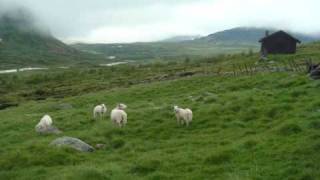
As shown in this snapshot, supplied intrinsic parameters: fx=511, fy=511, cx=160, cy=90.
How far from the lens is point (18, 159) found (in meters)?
23.3

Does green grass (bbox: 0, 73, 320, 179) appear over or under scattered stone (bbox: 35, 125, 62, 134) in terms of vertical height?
over

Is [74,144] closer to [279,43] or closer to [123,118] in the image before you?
[123,118]

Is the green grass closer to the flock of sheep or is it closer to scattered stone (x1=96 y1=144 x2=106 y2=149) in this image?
scattered stone (x1=96 y1=144 x2=106 y2=149)

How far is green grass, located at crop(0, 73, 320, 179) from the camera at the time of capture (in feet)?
64.7

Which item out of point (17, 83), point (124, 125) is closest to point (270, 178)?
point (124, 125)

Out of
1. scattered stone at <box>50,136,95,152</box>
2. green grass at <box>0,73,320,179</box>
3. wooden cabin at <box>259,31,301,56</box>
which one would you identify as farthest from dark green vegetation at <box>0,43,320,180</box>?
wooden cabin at <box>259,31,301,56</box>

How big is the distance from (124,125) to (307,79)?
14.8 m

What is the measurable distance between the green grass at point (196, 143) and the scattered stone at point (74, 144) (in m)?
0.64

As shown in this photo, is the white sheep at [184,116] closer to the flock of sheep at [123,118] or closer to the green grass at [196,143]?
the flock of sheep at [123,118]

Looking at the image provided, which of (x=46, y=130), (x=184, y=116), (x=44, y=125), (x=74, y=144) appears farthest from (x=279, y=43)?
(x=74, y=144)

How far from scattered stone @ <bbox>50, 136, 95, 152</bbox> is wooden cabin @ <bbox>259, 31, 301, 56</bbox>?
7660 cm

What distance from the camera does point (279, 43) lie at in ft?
322

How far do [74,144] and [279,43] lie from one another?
78898mm

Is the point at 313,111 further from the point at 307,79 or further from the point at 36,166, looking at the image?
the point at 36,166
